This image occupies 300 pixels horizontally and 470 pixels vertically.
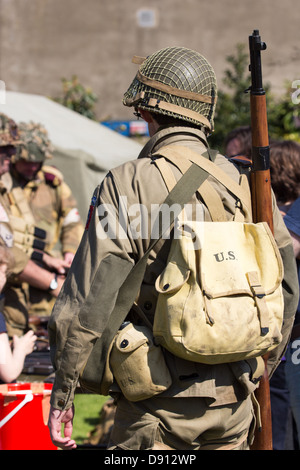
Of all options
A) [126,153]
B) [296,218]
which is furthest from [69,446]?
[126,153]

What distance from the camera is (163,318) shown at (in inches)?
85.7

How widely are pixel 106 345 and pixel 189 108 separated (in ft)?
2.99

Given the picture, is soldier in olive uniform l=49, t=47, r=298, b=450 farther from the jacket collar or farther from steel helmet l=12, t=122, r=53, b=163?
steel helmet l=12, t=122, r=53, b=163

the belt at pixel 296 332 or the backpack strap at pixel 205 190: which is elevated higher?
the backpack strap at pixel 205 190

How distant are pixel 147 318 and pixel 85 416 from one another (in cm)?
359

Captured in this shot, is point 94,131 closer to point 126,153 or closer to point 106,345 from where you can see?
point 126,153

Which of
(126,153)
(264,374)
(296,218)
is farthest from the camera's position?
(126,153)

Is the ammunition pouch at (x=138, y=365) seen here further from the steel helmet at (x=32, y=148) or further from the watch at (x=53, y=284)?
the steel helmet at (x=32, y=148)

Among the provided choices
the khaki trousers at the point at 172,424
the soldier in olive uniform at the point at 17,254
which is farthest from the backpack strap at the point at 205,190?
the soldier in olive uniform at the point at 17,254

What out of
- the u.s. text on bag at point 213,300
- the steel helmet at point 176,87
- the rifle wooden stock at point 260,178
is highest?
the steel helmet at point 176,87

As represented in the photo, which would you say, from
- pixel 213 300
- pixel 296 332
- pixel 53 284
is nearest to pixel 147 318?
pixel 213 300

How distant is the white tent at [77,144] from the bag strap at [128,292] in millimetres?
5487

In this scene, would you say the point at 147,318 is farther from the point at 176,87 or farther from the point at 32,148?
the point at 32,148

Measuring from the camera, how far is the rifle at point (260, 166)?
97.7 inches
